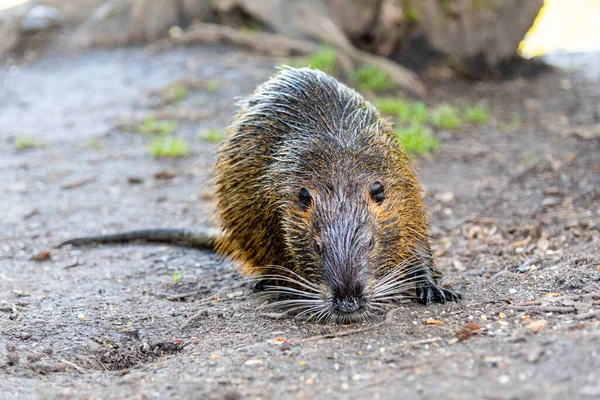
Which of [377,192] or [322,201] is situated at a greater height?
[377,192]

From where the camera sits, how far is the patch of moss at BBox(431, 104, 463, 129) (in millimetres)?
9281

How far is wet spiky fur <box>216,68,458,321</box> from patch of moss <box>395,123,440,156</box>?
3169mm

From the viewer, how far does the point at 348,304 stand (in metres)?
4.12

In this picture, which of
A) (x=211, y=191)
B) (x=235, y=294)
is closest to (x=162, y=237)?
(x=235, y=294)

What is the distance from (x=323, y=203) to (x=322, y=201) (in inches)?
0.7

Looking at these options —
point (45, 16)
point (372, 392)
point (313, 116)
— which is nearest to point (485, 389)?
point (372, 392)

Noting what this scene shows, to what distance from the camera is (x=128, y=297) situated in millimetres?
5078

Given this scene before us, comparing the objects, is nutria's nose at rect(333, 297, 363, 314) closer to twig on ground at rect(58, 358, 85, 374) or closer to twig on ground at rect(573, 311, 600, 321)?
twig on ground at rect(573, 311, 600, 321)

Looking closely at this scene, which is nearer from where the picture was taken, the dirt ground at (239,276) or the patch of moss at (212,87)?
the dirt ground at (239,276)

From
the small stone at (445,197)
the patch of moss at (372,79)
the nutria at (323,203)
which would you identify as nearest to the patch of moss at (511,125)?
the patch of moss at (372,79)

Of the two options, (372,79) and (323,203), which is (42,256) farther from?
(372,79)

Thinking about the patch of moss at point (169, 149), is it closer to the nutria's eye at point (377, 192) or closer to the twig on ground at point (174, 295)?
the twig on ground at point (174, 295)

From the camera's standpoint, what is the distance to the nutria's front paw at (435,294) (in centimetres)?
458

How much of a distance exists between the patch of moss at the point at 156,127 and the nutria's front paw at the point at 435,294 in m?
5.38
